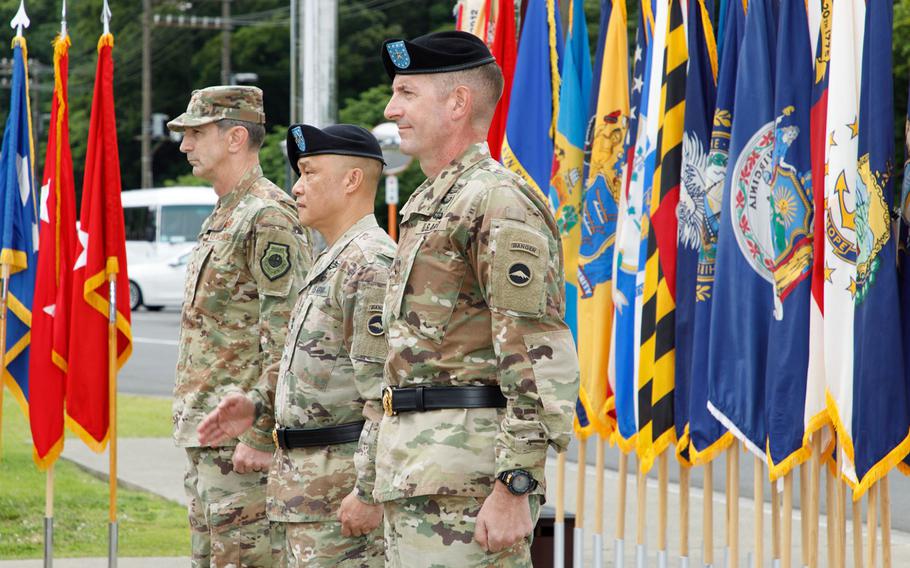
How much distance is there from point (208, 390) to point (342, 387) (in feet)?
3.18

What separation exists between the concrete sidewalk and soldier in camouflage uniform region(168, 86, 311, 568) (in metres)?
2.16

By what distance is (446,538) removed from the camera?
3.45 metres

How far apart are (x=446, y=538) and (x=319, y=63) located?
664cm

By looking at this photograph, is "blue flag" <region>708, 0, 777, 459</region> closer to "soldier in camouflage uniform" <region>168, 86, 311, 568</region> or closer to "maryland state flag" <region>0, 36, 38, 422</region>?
"soldier in camouflage uniform" <region>168, 86, 311, 568</region>

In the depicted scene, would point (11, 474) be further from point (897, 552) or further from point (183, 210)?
point (183, 210)

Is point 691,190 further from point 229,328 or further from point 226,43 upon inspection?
point 226,43

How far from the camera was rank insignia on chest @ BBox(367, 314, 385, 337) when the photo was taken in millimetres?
4305

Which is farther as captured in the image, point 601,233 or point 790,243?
point 601,233

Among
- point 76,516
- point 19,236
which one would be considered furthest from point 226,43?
point 19,236

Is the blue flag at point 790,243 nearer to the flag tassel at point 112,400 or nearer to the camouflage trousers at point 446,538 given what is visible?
the camouflage trousers at point 446,538

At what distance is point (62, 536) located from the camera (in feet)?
27.4

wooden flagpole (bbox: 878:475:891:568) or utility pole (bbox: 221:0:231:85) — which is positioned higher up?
utility pole (bbox: 221:0:231:85)

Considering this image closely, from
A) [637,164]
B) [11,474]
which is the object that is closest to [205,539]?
[637,164]

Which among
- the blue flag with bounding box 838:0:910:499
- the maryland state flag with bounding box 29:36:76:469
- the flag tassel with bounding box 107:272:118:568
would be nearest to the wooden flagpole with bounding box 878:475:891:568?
the blue flag with bounding box 838:0:910:499
